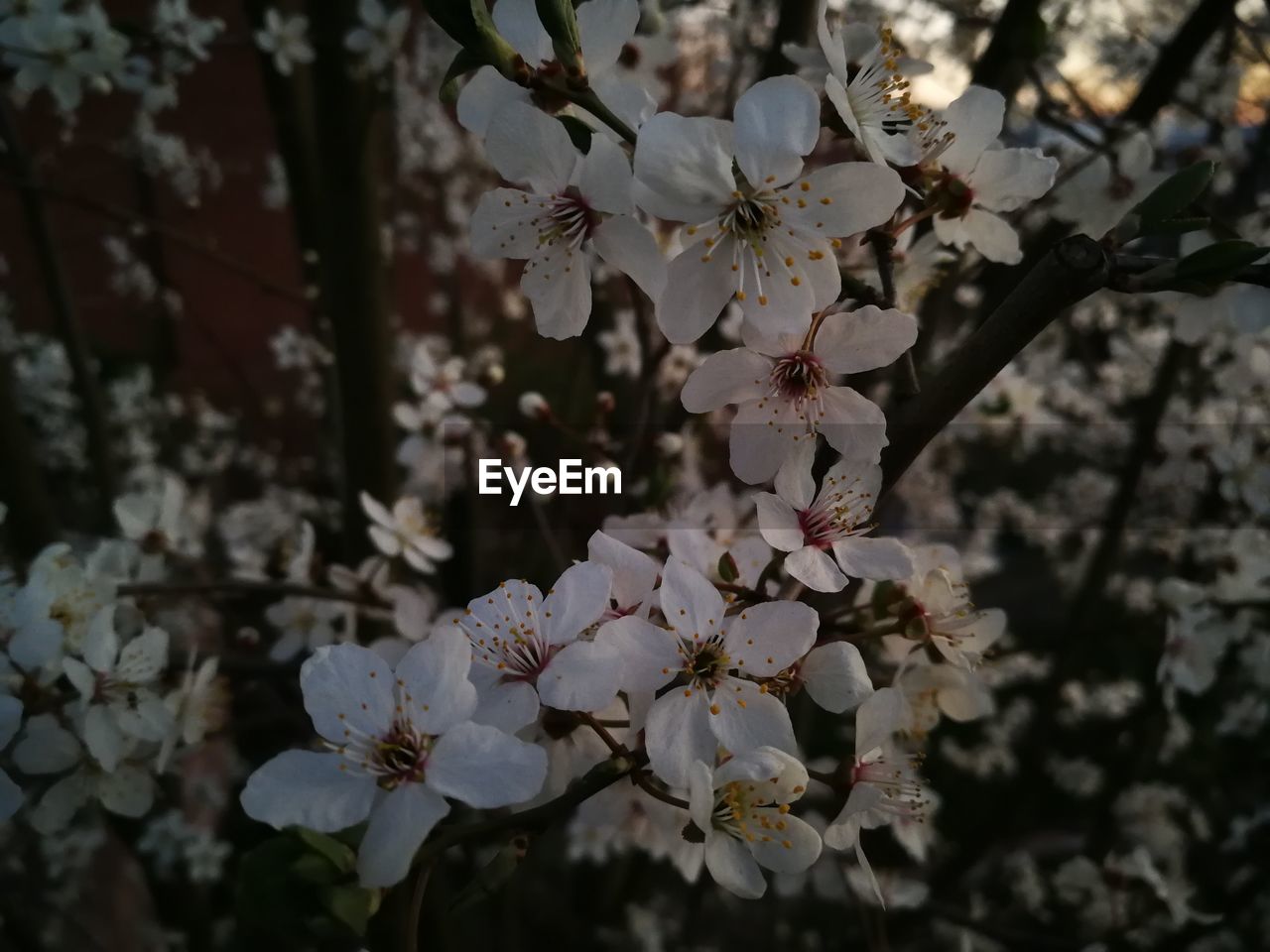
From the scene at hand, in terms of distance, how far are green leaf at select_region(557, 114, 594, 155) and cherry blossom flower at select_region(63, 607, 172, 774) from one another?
62 centimetres

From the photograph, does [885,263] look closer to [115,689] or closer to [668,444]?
[668,444]

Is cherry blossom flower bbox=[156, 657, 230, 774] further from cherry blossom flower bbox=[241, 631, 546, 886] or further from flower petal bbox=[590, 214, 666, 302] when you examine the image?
flower petal bbox=[590, 214, 666, 302]

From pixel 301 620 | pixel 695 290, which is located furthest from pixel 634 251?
pixel 301 620

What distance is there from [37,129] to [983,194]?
5.53 metres

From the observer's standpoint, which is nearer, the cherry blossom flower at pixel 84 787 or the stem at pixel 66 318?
the cherry blossom flower at pixel 84 787

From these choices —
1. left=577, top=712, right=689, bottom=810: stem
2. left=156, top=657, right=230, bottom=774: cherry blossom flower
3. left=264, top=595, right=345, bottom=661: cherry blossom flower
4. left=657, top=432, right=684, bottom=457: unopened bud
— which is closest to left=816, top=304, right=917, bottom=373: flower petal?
left=577, top=712, right=689, bottom=810: stem

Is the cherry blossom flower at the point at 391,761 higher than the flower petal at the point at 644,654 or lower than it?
lower

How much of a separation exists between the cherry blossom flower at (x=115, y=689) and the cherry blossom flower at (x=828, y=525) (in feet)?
2.11

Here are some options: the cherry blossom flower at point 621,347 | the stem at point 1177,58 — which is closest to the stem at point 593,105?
the stem at point 1177,58

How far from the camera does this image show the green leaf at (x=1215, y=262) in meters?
0.60

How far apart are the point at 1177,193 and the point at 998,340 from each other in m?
0.18

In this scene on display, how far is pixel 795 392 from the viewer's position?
0.74 metres

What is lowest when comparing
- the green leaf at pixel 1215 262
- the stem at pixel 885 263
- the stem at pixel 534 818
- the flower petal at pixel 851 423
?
the stem at pixel 534 818

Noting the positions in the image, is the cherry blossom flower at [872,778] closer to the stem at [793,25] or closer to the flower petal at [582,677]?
the flower petal at [582,677]
